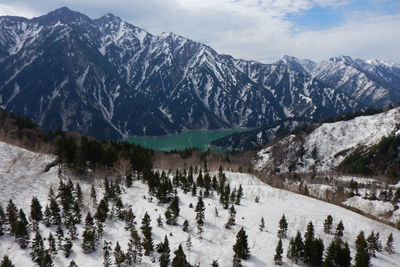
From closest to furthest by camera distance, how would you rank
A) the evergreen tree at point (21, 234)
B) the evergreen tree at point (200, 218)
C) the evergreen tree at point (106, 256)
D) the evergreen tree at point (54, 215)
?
the evergreen tree at point (106, 256), the evergreen tree at point (21, 234), the evergreen tree at point (200, 218), the evergreen tree at point (54, 215)

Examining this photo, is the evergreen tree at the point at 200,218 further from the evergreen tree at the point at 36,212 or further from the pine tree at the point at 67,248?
the evergreen tree at the point at 36,212

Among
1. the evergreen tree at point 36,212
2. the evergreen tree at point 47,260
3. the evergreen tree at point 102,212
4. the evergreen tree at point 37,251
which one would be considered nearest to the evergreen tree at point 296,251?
the evergreen tree at point 102,212

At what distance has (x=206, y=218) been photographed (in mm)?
47750

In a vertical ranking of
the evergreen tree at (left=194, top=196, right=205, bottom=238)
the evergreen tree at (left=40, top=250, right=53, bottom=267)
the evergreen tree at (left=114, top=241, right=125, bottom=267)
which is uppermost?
the evergreen tree at (left=194, top=196, right=205, bottom=238)

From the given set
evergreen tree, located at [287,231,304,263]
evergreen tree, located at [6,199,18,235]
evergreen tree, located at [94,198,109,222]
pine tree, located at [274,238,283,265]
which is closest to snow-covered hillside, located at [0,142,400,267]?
pine tree, located at [274,238,283,265]

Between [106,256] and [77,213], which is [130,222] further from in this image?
[106,256]

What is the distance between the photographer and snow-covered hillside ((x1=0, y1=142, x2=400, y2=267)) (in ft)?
124

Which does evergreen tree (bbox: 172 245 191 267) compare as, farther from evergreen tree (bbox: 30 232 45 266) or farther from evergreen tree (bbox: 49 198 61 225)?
evergreen tree (bbox: 49 198 61 225)

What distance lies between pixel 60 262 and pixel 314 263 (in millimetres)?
27440

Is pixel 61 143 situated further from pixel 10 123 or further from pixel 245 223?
pixel 10 123

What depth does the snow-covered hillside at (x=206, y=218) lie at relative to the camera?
3766 centimetres

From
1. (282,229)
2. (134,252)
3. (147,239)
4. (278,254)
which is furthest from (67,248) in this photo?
(282,229)

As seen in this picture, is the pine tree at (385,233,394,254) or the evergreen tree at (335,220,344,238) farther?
the evergreen tree at (335,220,344,238)

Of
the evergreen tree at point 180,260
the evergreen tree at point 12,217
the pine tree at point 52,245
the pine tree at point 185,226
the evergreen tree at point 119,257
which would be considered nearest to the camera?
the evergreen tree at point 180,260
